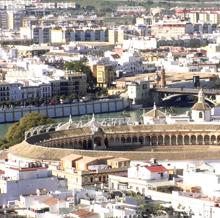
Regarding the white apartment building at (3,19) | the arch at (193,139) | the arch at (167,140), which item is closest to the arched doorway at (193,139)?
the arch at (193,139)

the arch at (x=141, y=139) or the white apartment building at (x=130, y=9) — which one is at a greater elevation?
the arch at (x=141, y=139)

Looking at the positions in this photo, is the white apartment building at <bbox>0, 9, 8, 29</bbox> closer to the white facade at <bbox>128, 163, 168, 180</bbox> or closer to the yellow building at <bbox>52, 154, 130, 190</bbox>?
the yellow building at <bbox>52, 154, 130, 190</bbox>

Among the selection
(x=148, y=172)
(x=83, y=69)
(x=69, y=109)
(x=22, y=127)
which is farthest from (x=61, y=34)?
(x=148, y=172)

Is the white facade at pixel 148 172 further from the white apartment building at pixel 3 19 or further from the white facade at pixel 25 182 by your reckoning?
the white apartment building at pixel 3 19

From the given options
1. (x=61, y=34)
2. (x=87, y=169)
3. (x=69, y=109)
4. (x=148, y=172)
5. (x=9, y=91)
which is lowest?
(x=61, y=34)

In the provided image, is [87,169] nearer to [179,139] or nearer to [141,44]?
[179,139]

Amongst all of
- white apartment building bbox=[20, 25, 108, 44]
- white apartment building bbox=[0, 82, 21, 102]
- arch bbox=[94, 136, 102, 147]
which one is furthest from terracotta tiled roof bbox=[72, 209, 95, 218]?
white apartment building bbox=[20, 25, 108, 44]

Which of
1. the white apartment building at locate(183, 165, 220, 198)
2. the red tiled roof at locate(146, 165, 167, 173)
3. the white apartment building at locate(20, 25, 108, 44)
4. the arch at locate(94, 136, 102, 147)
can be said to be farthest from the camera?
the white apartment building at locate(20, 25, 108, 44)
